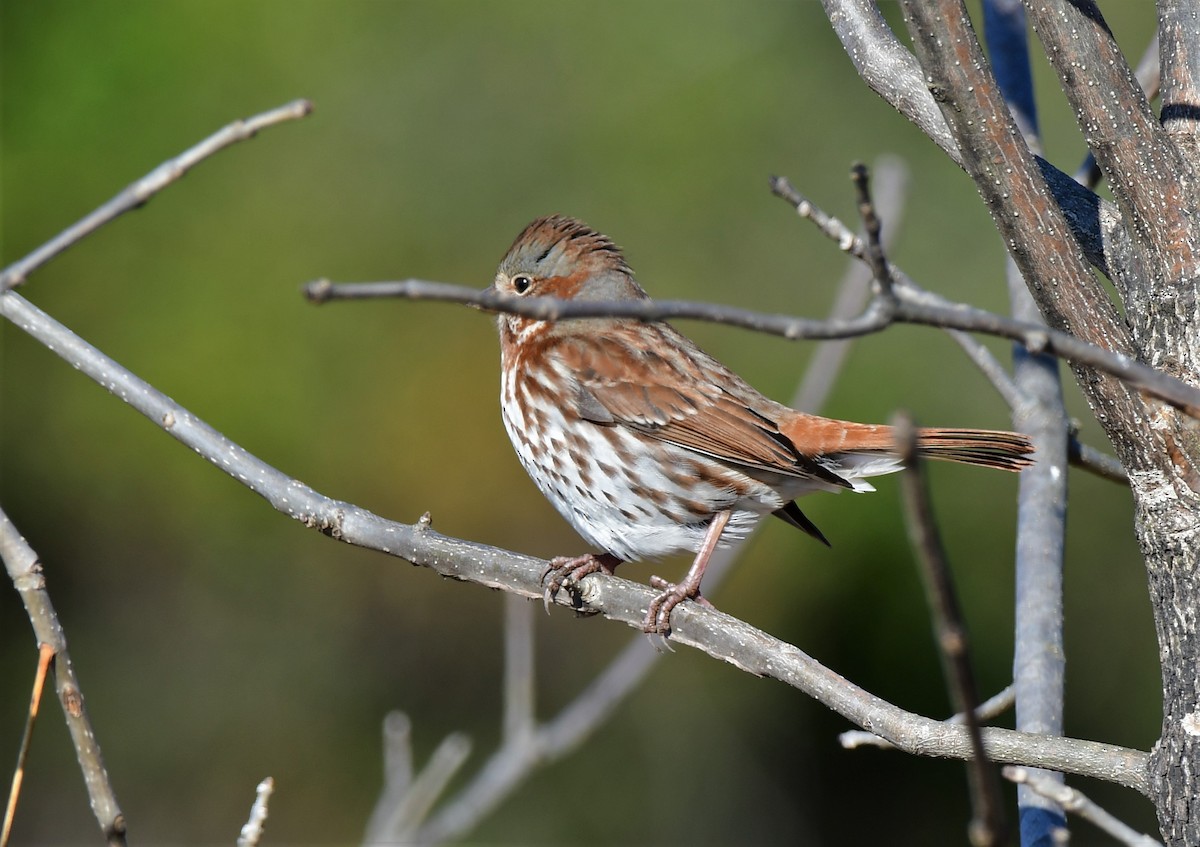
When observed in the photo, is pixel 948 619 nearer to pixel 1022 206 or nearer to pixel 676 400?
pixel 1022 206

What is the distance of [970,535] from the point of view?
5945mm

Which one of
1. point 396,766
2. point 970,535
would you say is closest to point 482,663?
point 970,535

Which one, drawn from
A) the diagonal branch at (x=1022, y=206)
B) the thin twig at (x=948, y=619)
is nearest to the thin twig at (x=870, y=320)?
the thin twig at (x=948, y=619)

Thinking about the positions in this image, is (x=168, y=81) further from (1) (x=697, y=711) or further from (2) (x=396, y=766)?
(2) (x=396, y=766)

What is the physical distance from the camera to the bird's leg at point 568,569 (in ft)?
8.79

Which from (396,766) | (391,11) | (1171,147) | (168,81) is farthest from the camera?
(391,11)

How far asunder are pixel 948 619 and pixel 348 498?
5.08 meters

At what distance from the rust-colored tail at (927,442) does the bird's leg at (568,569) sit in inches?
27.1

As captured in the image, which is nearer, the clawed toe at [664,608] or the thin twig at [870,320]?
the thin twig at [870,320]

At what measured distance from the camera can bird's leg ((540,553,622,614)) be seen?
2680 mm

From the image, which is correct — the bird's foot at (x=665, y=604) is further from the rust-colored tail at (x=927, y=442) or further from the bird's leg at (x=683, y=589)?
the rust-colored tail at (x=927, y=442)

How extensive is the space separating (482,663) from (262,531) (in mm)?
1280

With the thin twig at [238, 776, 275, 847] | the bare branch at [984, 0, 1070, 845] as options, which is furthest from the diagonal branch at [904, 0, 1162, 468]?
the thin twig at [238, 776, 275, 847]

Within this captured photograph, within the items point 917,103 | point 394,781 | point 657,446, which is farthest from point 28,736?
point 657,446
